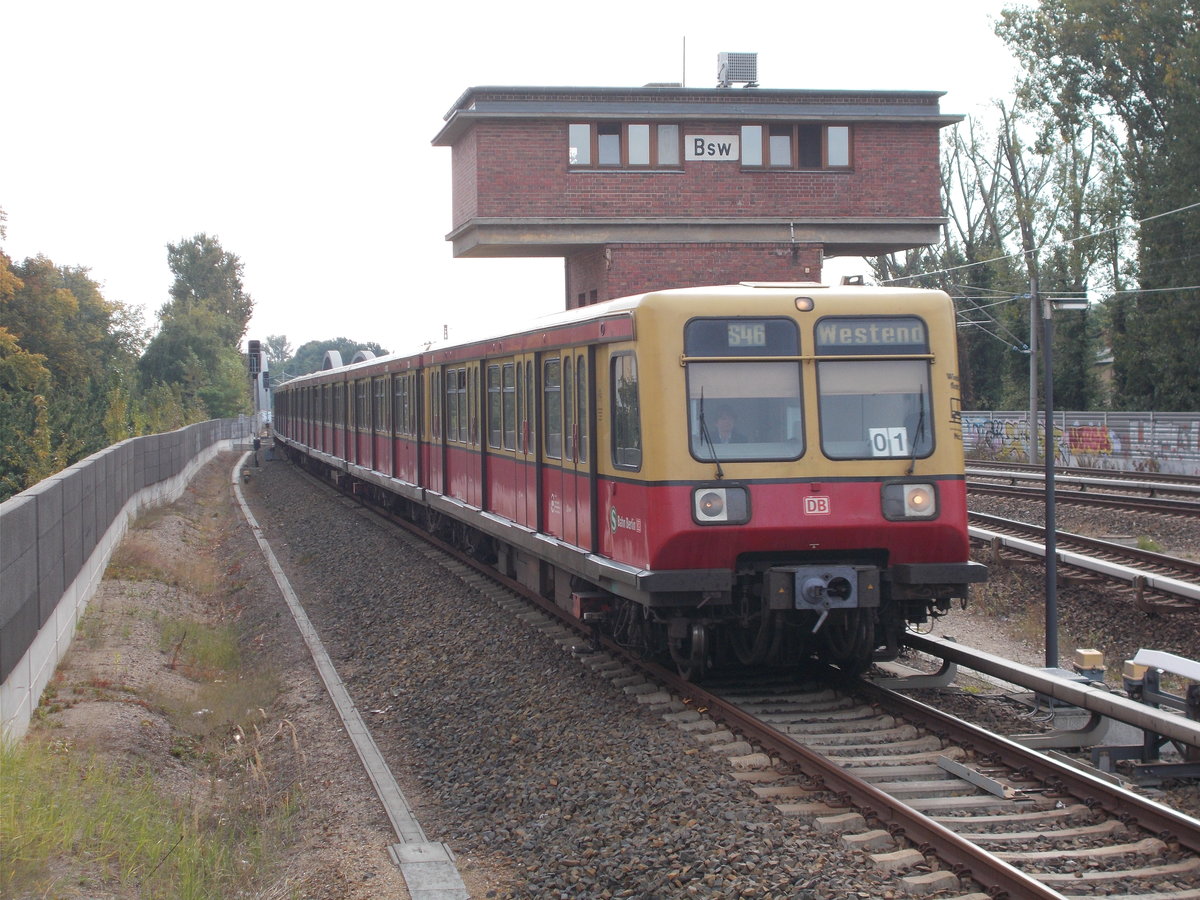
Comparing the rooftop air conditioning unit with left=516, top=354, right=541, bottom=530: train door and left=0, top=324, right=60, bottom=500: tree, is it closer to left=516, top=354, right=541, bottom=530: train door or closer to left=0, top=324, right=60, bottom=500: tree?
left=0, top=324, right=60, bottom=500: tree

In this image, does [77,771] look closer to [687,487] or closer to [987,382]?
[687,487]

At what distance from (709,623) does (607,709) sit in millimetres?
884

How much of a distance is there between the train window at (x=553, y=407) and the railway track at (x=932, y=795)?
240 centimetres

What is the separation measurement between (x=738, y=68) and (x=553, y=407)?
21278 millimetres

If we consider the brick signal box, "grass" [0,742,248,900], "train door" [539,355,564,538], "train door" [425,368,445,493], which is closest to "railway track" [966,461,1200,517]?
the brick signal box

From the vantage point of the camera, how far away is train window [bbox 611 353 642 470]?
27.5 feet

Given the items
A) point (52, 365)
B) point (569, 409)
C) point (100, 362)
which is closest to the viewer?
point (569, 409)

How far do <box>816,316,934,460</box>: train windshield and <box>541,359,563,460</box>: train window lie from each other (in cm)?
267

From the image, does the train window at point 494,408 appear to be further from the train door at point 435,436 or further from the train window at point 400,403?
the train window at point 400,403

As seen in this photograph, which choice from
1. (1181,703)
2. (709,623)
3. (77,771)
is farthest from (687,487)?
(77,771)

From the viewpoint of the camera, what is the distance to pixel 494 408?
1305 cm

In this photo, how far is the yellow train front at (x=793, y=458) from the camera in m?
8.07

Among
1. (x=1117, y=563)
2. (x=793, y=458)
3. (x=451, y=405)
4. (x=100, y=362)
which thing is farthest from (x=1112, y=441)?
(x=100, y=362)

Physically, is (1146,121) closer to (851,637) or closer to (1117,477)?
(1117,477)
